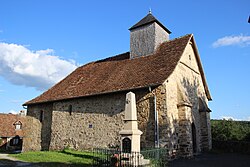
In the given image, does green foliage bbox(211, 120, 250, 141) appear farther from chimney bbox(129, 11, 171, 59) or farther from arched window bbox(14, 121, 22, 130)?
arched window bbox(14, 121, 22, 130)

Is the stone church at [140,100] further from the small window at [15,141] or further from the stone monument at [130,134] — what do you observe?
the small window at [15,141]

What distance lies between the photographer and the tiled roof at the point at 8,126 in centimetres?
3051

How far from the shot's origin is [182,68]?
15.4 m

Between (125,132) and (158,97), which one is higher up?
(158,97)

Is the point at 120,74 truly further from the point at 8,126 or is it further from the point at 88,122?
the point at 8,126

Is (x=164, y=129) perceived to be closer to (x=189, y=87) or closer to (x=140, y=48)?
(x=189, y=87)

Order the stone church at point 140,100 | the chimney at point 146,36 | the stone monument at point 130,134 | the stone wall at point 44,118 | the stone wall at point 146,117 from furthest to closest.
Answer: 1. the stone wall at point 44,118
2. the chimney at point 146,36
3. the stone church at point 140,100
4. the stone wall at point 146,117
5. the stone monument at point 130,134

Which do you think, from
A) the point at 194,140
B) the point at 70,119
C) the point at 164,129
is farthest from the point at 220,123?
the point at 70,119

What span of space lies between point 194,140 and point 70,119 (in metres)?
9.21

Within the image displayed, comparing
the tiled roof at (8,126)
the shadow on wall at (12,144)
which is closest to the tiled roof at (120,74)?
the shadow on wall at (12,144)

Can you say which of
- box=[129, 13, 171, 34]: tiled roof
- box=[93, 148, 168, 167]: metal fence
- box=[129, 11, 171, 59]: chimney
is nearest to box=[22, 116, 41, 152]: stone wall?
box=[129, 11, 171, 59]: chimney

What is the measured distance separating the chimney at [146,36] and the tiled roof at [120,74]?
603 mm

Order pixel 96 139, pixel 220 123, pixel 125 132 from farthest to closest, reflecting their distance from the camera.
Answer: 1. pixel 220 123
2. pixel 96 139
3. pixel 125 132

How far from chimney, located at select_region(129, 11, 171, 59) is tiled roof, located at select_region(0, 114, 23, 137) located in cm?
2318
